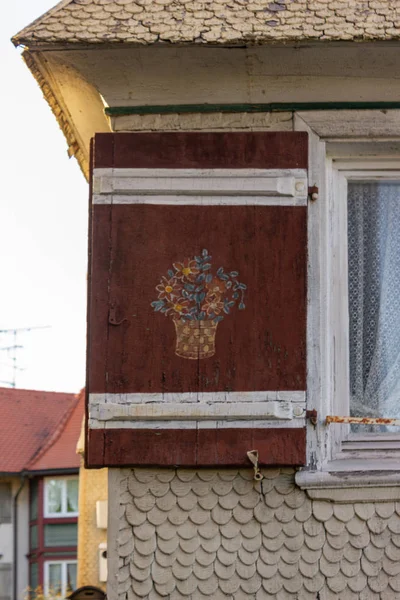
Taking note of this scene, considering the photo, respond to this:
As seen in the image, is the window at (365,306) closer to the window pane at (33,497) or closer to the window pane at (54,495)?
the window pane at (54,495)

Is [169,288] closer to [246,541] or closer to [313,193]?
[313,193]

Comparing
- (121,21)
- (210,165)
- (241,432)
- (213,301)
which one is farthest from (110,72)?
(241,432)

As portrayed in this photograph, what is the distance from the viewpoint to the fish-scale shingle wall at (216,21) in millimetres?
6758

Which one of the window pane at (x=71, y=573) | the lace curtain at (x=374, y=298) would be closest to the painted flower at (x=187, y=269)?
the lace curtain at (x=374, y=298)

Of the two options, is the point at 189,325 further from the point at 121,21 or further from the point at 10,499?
the point at 10,499

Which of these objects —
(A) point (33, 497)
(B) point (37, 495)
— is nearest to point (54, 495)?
(B) point (37, 495)

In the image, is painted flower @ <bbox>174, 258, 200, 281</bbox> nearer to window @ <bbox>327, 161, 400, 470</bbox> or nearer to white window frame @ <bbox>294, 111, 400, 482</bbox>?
white window frame @ <bbox>294, 111, 400, 482</bbox>

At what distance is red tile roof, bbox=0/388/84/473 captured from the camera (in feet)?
129

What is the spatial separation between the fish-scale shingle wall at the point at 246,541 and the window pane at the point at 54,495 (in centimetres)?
3405

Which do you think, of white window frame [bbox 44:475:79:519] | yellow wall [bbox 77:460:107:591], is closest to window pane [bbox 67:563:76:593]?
white window frame [bbox 44:475:79:519]

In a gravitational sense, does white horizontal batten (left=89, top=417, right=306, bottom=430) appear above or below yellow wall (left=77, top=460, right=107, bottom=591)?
above

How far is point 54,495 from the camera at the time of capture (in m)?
40.3

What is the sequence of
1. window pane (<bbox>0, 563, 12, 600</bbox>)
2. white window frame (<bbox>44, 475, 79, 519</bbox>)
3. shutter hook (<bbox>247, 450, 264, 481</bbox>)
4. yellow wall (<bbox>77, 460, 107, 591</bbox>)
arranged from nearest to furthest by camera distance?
1. shutter hook (<bbox>247, 450, 264, 481</bbox>)
2. yellow wall (<bbox>77, 460, 107, 591</bbox>)
3. white window frame (<bbox>44, 475, 79, 519</bbox>)
4. window pane (<bbox>0, 563, 12, 600</bbox>)

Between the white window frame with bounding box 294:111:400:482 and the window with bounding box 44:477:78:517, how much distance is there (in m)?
33.8
